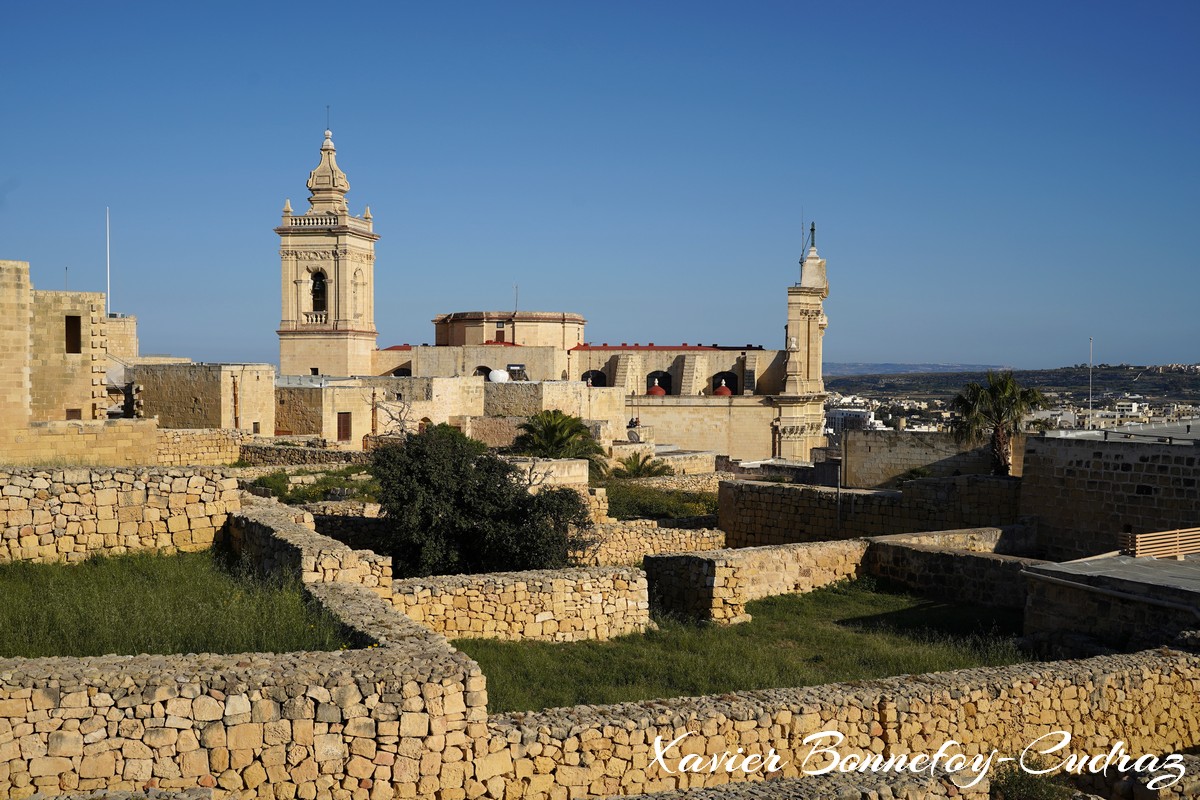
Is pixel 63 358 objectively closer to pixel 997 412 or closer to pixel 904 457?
pixel 904 457

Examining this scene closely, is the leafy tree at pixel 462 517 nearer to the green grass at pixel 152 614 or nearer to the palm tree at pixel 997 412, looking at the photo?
the green grass at pixel 152 614

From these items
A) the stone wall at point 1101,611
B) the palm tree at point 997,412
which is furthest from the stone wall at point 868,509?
the stone wall at point 1101,611

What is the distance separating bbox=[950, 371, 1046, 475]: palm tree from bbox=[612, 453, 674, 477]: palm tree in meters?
10.2

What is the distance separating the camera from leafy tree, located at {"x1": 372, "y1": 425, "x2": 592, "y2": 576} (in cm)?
1186

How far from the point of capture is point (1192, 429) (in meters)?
16.5

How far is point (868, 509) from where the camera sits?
15.2 m

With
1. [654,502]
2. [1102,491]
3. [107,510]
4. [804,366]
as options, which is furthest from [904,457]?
[804,366]

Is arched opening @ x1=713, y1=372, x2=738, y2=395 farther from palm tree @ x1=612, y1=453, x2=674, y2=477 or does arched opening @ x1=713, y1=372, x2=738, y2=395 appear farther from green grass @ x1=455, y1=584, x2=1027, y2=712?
green grass @ x1=455, y1=584, x2=1027, y2=712

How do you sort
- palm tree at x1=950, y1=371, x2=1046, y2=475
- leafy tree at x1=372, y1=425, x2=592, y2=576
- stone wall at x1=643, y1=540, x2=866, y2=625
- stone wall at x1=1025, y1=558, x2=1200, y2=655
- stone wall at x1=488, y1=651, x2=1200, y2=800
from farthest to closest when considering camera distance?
palm tree at x1=950, y1=371, x2=1046, y2=475, leafy tree at x1=372, y1=425, x2=592, y2=576, stone wall at x1=643, y1=540, x2=866, y2=625, stone wall at x1=1025, y1=558, x2=1200, y2=655, stone wall at x1=488, y1=651, x2=1200, y2=800

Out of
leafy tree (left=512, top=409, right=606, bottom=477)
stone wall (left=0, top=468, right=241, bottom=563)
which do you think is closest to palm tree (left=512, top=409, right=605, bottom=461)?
leafy tree (left=512, top=409, right=606, bottom=477)

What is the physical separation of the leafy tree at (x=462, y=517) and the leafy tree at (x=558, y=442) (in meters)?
13.6

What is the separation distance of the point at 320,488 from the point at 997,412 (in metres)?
10.7

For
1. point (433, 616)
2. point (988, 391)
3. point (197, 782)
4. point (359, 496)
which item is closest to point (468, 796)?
point (197, 782)

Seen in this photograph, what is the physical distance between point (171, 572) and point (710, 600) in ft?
16.5
